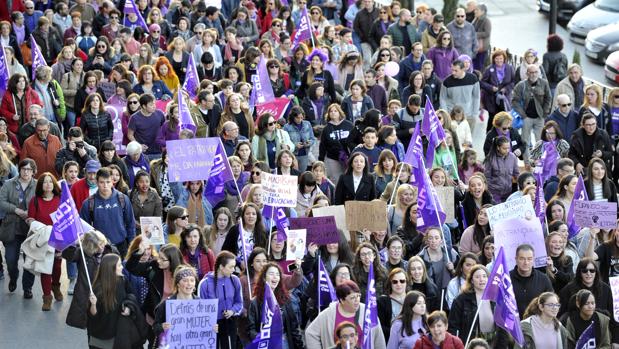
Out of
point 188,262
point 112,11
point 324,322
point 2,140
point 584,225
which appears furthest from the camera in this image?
point 112,11

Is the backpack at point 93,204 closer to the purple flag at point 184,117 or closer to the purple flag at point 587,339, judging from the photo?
the purple flag at point 184,117

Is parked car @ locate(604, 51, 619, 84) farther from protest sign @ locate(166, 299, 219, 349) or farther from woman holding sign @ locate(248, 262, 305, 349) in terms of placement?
protest sign @ locate(166, 299, 219, 349)

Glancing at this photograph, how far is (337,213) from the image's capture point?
685 inches

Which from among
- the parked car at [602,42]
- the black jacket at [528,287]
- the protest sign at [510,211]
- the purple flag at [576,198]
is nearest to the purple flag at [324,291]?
the black jacket at [528,287]

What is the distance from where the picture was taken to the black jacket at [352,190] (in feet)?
62.1

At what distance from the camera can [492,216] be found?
16625 millimetres

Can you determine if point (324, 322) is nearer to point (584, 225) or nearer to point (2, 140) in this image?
point (584, 225)

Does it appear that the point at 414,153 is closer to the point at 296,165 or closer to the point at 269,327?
the point at 296,165

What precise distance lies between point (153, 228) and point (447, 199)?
10.9 feet

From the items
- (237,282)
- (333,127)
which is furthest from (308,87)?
(237,282)

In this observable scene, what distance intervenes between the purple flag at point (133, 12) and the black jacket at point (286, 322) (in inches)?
483

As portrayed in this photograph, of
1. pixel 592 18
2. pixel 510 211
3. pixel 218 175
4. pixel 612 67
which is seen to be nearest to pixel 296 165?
pixel 218 175

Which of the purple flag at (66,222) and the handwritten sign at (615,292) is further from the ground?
the purple flag at (66,222)

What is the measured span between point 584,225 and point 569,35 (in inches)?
690
